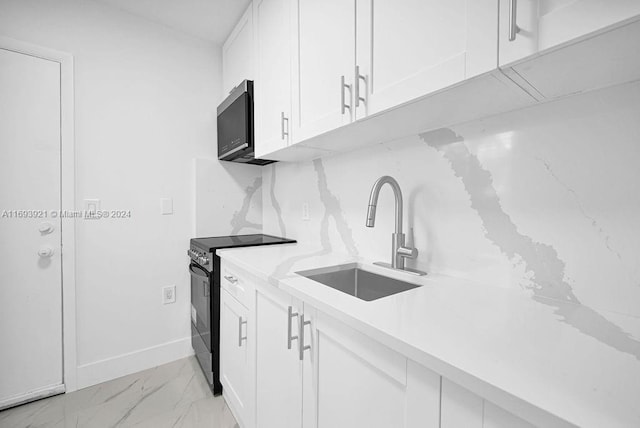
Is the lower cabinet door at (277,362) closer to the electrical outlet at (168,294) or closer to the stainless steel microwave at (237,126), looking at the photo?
the stainless steel microwave at (237,126)

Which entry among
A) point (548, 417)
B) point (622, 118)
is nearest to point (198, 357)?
point (548, 417)

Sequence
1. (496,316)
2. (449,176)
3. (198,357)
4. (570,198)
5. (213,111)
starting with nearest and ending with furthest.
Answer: (496,316)
(570,198)
(449,176)
(198,357)
(213,111)

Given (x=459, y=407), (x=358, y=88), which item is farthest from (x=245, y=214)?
(x=459, y=407)

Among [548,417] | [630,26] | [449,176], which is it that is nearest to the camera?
[548,417]

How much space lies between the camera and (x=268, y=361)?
1188 millimetres

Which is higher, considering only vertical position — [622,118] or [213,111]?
[213,111]

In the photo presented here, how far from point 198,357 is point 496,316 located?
2.10 m

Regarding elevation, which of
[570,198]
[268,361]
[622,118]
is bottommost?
[268,361]

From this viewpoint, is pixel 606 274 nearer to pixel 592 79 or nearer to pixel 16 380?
pixel 592 79

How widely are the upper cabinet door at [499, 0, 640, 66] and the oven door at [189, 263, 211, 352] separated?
176 cm

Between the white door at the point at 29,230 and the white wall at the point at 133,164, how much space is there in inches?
4.9

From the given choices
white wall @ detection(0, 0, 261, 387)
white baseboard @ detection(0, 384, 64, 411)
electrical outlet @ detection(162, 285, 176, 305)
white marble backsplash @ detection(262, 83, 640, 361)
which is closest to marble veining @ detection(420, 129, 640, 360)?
white marble backsplash @ detection(262, 83, 640, 361)


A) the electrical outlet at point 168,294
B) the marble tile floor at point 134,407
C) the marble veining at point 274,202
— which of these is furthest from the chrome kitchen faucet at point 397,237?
the electrical outlet at point 168,294

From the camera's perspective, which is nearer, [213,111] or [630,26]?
[630,26]
